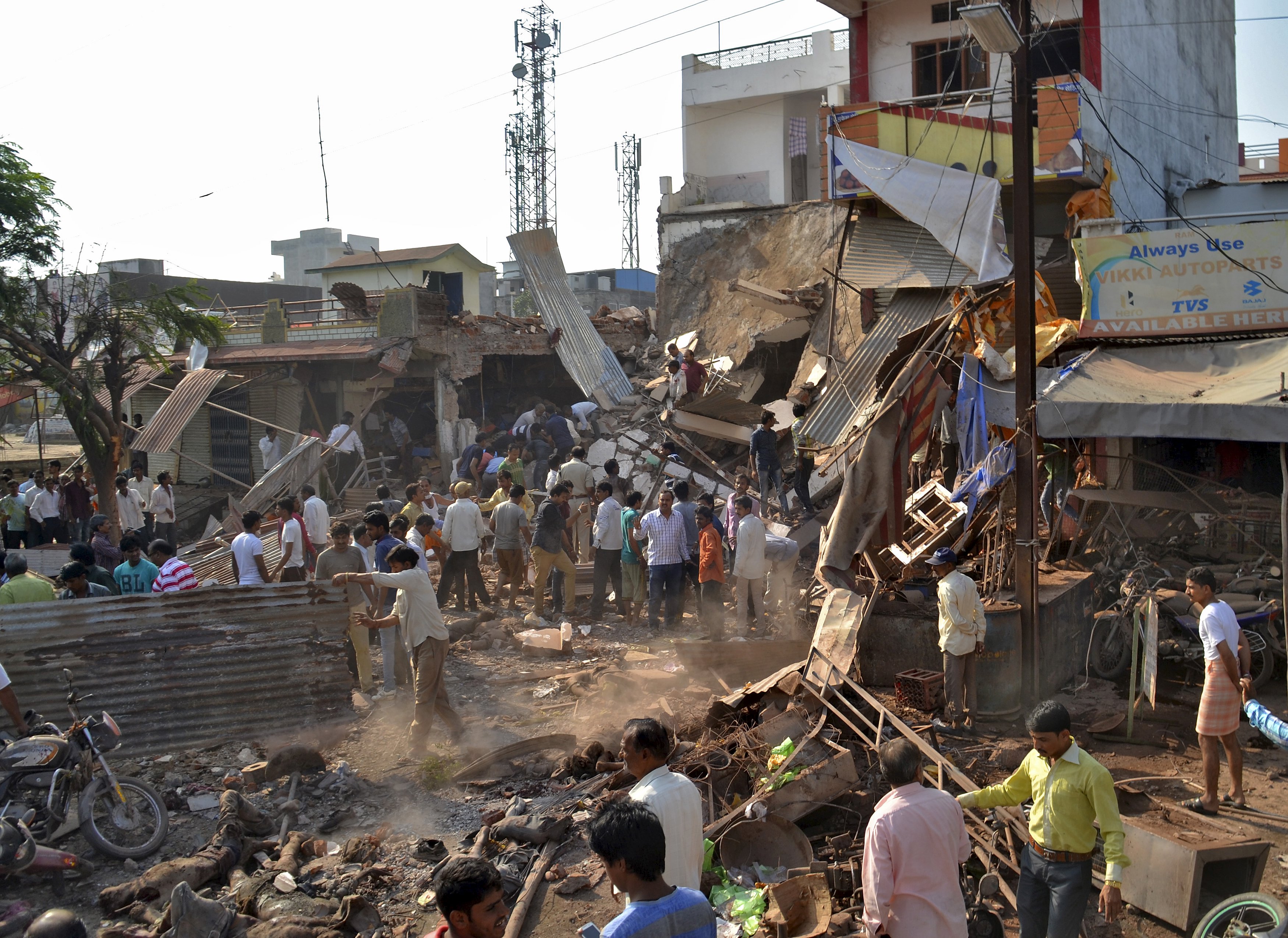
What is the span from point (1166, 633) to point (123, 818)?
28.2 feet

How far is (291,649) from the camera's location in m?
8.07

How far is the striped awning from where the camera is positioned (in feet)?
61.2

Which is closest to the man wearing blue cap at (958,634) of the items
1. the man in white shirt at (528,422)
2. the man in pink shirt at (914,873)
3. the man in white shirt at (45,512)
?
the man in pink shirt at (914,873)

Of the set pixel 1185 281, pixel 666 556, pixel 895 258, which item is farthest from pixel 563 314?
pixel 1185 281

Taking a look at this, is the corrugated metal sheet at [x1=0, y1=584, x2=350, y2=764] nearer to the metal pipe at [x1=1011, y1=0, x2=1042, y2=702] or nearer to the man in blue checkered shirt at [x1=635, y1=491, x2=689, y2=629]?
the man in blue checkered shirt at [x1=635, y1=491, x2=689, y2=629]

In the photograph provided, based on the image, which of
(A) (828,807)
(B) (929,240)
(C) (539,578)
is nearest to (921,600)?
(A) (828,807)

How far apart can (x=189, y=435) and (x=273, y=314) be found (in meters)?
3.72

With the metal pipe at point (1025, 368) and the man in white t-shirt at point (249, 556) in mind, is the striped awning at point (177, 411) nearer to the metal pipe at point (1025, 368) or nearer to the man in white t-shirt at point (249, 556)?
the man in white t-shirt at point (249, 556)

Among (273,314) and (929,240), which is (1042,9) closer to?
(929,240)

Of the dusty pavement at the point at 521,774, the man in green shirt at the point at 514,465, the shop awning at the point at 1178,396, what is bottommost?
the dusty pavement at the point at 521,774

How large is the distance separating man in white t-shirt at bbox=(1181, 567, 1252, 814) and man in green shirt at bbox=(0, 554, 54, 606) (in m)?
8.51

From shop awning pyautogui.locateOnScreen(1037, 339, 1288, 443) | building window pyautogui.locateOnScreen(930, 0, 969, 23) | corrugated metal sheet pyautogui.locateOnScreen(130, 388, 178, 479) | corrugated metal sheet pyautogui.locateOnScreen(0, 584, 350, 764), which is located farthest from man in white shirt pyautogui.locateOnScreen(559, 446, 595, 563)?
corrugated metal sheet pyautogui.locateOnScreen(130, 388, 178, 479)

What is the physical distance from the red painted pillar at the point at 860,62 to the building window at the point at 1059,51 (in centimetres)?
300

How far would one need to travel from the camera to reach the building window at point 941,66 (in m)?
16.8
